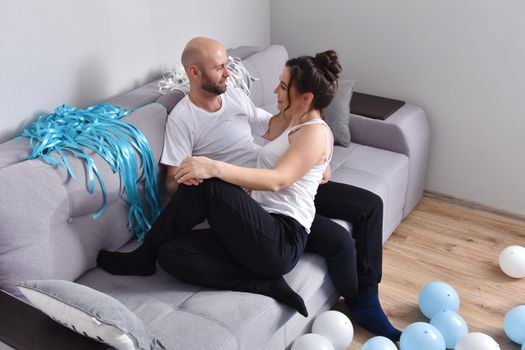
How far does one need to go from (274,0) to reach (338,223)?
69.9 inches

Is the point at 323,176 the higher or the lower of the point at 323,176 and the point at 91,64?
the lower

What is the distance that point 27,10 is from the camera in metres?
2.37

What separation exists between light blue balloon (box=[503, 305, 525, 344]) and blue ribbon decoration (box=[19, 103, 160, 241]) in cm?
144

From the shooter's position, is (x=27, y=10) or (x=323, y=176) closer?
(x=27, y=10)

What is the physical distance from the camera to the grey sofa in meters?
1.96

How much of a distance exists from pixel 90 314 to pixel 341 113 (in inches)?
72.0

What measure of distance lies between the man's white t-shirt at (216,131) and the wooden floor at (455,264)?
803mm

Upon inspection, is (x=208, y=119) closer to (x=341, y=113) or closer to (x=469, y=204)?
(x=341, y=113)

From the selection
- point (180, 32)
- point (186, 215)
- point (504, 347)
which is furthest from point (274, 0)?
point (504, 347)

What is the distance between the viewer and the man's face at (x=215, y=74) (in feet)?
8.18

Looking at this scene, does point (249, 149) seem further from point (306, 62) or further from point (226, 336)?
point (226, 336)

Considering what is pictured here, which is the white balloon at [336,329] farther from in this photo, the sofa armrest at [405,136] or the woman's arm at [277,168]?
the sofa armrest at [405,136]

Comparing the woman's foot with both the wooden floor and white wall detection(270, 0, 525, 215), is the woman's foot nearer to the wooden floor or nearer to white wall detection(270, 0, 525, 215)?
the wooden floor

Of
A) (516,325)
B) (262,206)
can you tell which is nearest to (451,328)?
(516,325)
